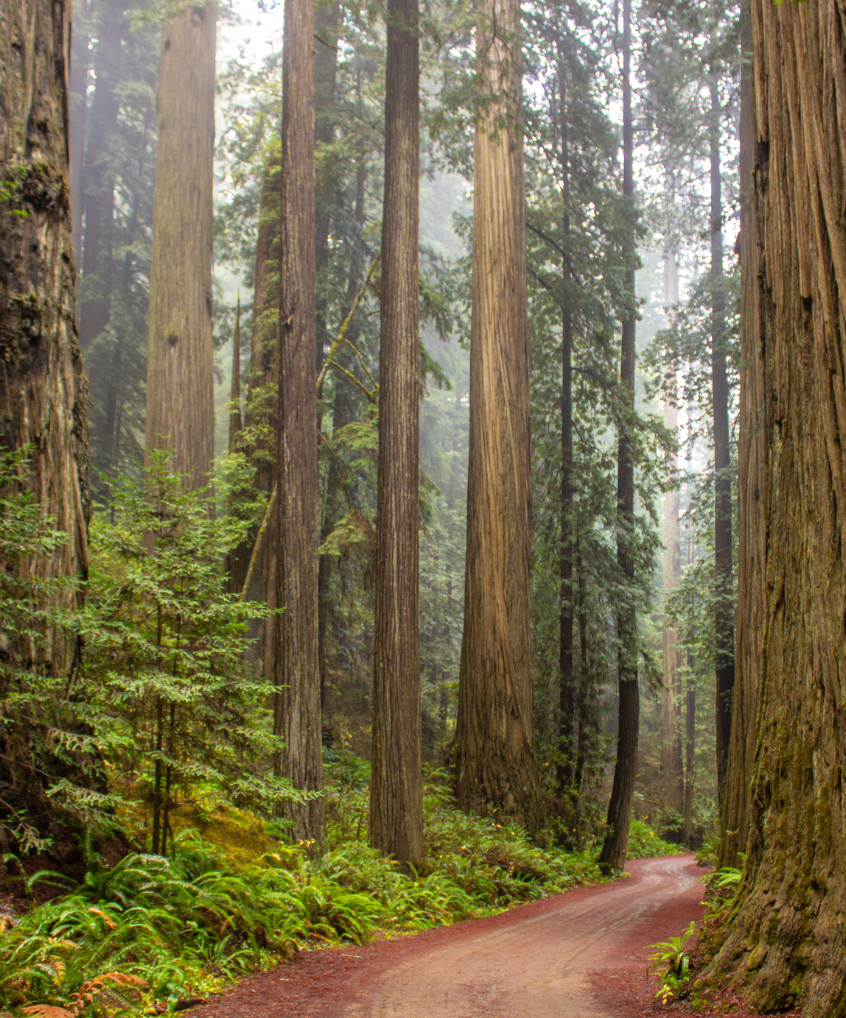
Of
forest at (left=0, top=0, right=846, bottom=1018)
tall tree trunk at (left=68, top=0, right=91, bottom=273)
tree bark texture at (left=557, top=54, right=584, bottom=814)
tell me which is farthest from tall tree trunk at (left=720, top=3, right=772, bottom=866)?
tall tree trunk at (left=68, top=0, right=91, bottom=273)

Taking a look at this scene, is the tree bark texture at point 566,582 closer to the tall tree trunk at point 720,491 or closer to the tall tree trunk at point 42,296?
the tall tree trunk at point 720,491

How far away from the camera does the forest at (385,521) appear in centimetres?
312

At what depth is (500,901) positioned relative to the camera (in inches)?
311

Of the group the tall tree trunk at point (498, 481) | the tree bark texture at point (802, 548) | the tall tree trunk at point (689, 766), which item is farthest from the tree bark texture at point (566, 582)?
the tall tree trunk at point (689, 766)

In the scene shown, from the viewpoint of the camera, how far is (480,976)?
4309 mm

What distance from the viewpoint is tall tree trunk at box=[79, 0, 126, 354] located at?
1981 cm

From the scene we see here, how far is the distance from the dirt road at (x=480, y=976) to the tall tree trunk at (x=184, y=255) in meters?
5.90

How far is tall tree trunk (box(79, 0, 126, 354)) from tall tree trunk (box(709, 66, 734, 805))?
1617 cm

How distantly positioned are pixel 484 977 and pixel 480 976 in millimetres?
34

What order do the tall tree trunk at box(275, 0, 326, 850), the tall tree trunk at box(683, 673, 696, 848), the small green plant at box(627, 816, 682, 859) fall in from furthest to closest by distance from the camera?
the tall tree trunk at box(683, 673, 696, 848) < the small green plant at box(627, 816, 682, 859) < the tall tree trunk at box(275, 0, 326, 850)

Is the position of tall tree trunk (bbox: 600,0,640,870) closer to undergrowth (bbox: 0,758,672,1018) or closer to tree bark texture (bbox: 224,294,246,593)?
undergrowth (bbox: 0,758,672,1018)

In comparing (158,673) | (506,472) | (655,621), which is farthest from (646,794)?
(158,673)

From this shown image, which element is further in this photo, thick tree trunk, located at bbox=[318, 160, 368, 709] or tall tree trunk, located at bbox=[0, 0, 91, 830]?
thick tree trunk, located at bbox=[318, 160, 368, 709]

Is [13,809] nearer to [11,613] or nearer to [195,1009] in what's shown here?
[11,613]
